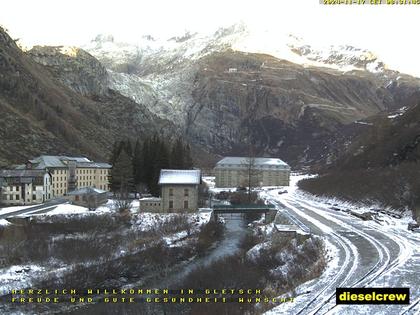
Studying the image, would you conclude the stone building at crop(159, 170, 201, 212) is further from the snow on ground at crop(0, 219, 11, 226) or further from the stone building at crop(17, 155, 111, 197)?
the stone building at crop(17, 155, 111, 197)

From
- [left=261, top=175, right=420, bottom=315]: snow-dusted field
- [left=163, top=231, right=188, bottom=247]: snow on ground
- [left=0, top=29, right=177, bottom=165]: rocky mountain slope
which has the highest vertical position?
[left=0, top=29, right=177, bottom=165]: rocky mountain slope

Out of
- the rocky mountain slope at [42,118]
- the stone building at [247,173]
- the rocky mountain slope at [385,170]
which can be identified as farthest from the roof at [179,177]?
the stone building at [247,173]

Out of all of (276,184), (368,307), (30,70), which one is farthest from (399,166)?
(30,70)

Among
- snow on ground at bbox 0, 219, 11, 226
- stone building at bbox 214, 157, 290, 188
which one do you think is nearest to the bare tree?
snow on ground at bbox 0, 219, 11, 226

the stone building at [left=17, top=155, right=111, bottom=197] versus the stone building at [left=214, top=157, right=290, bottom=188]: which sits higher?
the stone building at [left=17, top=155, right=111, bottom=197]

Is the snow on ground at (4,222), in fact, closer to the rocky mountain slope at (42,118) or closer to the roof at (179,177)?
the roof at (179,177)

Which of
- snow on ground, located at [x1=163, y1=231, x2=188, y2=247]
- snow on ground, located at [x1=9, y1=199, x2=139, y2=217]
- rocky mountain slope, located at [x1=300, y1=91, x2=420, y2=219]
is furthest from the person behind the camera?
rocky mountain slope, located at [x1=300, y1=91, x2=420, y2=219]

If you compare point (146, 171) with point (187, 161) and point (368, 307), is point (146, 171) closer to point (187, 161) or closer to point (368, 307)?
point (187, 161)
